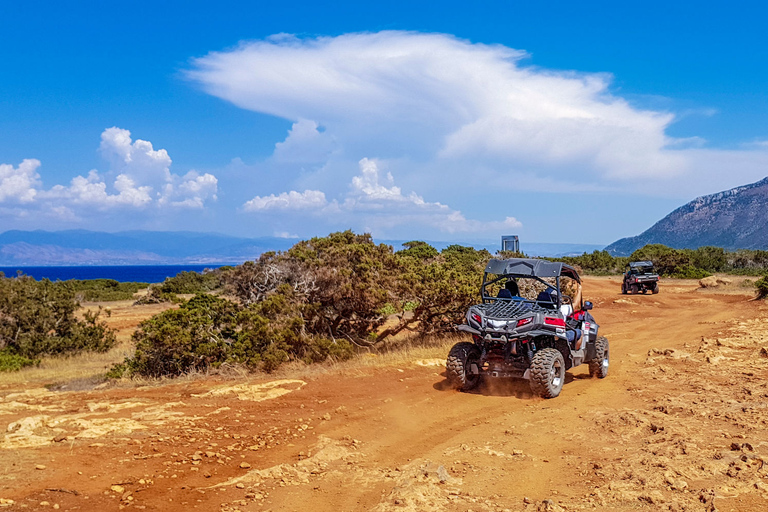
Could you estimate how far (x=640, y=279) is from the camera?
30594 millimetres

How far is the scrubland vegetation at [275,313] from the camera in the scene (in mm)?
11852

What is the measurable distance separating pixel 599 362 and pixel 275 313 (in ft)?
24.2

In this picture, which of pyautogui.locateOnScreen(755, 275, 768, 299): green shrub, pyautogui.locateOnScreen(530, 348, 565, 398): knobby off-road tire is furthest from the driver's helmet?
pyautogui.locateOnScreen(755, 275, 768, 299): green shrub

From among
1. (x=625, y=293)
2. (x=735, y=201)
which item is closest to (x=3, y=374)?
(x=625, y=293)

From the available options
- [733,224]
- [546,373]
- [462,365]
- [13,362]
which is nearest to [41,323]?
[13,362]

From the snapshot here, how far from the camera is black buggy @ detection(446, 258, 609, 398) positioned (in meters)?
8.38

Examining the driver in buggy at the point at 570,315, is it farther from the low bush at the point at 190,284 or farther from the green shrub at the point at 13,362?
the low bush at the point at 190,284

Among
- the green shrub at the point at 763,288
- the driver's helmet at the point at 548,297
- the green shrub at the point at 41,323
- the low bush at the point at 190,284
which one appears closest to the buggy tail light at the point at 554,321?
the driver's helmet at the point at 548,297

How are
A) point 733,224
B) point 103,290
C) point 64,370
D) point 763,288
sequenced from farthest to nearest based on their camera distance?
point 733,224 → point 103,290 → point 763,288 → point 64,370

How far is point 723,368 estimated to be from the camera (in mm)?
10344

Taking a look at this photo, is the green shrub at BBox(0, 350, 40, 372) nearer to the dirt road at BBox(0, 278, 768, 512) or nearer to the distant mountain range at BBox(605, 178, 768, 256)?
the dirt road at BBox(0, 278, 768, 512)

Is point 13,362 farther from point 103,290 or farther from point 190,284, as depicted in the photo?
point 103,290

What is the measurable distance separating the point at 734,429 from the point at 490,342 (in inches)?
134

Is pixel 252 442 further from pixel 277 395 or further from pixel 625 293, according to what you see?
pixel 625 293
